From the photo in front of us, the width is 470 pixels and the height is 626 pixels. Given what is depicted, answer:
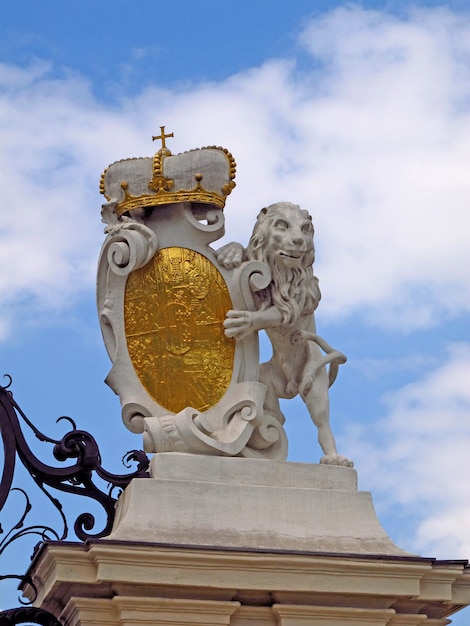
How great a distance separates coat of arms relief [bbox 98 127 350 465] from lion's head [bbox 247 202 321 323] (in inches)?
0.4

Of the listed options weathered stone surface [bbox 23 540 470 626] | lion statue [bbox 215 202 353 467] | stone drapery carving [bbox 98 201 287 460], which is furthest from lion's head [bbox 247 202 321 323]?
weathered stone surface [bbox 23 540 470 626]

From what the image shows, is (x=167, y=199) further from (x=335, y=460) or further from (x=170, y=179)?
(x=335, y=460)

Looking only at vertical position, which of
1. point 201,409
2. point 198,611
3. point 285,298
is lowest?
point 198,611

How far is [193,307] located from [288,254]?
812 mm

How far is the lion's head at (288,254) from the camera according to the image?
1177 centimetres

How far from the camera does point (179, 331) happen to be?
11773mm

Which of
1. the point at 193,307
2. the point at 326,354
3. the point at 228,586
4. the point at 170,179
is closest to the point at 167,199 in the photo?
the point at 170,179

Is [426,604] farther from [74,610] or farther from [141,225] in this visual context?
[141,225]

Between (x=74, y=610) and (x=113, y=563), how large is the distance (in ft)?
1.65

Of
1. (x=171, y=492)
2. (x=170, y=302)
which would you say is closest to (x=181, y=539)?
(x=171, y=492)

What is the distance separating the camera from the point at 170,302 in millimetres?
11797

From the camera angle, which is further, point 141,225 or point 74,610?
point 141,225

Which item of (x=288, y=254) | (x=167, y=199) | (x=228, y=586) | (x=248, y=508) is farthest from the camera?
(x=167, y=199)

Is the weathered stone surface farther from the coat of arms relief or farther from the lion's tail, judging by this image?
the lion's tail
